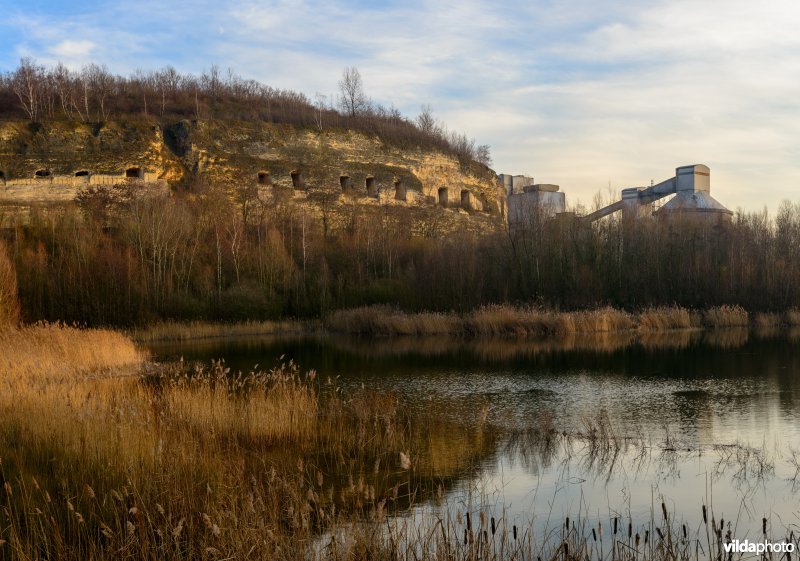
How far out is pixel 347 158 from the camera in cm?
4672

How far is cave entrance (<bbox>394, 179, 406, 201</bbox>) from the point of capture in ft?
155

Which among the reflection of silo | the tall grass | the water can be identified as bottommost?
the water

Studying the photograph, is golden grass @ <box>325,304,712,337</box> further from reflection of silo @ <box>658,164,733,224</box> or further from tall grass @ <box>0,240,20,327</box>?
reflection of silo @ <box>658,164,733,224</box>

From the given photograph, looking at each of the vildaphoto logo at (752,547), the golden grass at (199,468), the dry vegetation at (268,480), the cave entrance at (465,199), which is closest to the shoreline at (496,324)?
the dry vegetation at (268,480)

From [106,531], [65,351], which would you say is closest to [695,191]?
[65,351]

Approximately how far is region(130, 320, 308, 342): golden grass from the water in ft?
9.84

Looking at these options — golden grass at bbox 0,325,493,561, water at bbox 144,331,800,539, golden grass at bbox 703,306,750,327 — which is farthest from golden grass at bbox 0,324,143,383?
golden grass at bbox 703,306,750,327

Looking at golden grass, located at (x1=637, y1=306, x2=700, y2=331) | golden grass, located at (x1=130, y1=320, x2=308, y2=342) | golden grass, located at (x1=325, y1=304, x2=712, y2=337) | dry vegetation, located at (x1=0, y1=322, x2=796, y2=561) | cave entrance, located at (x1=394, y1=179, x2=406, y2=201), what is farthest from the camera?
cave entrance, located at (x1=394, y1=179, x2=406, y2=201)

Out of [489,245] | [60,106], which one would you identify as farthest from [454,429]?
[60,106]

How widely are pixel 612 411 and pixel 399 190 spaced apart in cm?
3736

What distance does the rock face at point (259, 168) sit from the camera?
121 ft

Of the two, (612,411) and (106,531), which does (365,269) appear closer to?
(612,411)

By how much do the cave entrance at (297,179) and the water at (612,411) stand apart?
22.1 m

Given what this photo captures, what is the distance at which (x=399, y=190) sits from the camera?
47688 millimetres
